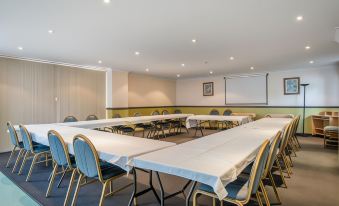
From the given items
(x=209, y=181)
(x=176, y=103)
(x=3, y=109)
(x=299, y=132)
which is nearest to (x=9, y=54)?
(x=3, y=109)

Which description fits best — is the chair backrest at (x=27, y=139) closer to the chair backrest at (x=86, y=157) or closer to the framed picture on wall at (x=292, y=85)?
the chair backrest at (x=86, y=157)

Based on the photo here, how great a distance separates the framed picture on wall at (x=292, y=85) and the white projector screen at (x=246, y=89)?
2.21ft

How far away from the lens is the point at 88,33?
11.5 feet

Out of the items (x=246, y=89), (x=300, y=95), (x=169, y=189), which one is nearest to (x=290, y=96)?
(x=300, y=95)

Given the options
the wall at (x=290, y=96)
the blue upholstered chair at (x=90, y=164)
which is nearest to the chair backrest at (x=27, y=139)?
the blue upholstered chair at (x=90, y=164)

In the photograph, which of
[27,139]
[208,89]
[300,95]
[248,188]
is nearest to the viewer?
[248,188]

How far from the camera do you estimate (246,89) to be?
8.55 metres

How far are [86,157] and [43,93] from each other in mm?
4508

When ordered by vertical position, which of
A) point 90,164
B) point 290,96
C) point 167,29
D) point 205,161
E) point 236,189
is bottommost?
point 236,189

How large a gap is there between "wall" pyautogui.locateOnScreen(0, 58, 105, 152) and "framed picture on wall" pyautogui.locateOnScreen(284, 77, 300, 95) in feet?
21.1

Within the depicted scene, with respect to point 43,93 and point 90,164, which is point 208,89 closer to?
point 43,93

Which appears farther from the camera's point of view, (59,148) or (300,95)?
(300,95)

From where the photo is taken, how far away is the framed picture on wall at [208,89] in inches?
372

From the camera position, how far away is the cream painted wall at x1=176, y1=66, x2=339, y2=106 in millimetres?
6832
